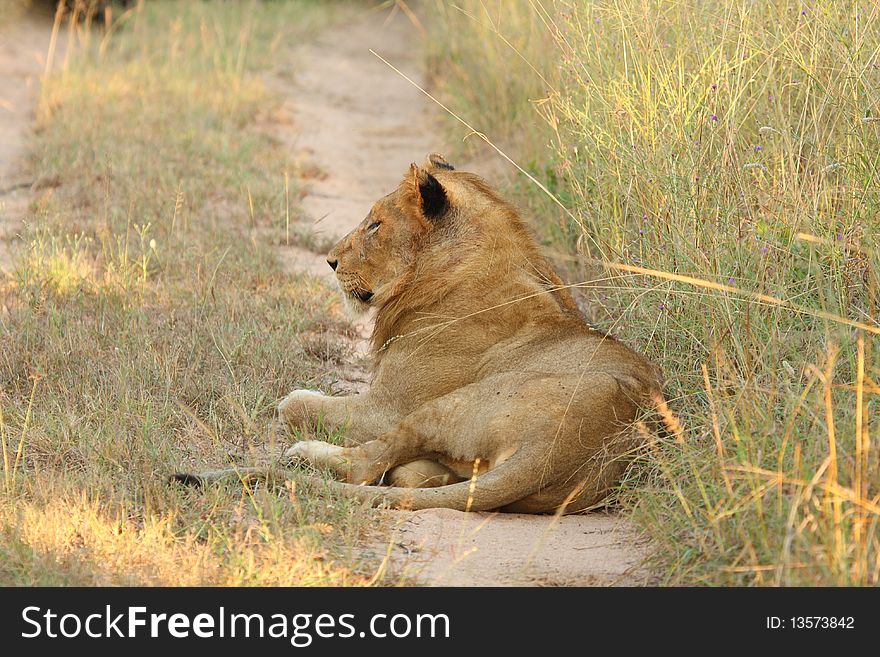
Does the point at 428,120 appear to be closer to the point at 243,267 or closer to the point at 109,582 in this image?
the point at 243,267

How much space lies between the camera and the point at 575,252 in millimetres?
6789

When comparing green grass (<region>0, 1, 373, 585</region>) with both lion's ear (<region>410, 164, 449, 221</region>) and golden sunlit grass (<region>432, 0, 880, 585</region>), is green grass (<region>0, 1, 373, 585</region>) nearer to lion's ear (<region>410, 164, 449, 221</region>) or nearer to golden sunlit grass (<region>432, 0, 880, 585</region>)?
lion's ear (<region>410, 164, 449, 221</region>)

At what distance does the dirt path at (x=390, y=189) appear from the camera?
148 inches

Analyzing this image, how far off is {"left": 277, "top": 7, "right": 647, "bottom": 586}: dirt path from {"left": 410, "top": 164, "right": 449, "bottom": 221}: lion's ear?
113 centimetres

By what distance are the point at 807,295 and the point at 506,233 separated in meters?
1.21

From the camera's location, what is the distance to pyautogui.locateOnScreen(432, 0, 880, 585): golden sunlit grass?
3.44 meters

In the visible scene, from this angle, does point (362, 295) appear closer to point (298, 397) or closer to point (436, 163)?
point (298, 397)

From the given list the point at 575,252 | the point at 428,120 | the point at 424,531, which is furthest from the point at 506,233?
the point at 428,120

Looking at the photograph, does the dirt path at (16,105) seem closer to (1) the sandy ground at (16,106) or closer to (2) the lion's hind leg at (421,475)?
(1) the sandy ground at (16,106)

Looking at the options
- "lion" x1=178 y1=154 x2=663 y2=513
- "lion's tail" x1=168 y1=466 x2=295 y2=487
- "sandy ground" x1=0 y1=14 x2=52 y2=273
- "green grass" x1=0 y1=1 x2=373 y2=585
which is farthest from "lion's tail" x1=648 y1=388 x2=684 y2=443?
"sandy ground" x1=0 y1=14 x2=52 y2=273

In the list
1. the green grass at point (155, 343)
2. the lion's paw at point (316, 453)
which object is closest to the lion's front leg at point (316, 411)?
the green grass at point (155, 343)

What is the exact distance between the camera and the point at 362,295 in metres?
5.14

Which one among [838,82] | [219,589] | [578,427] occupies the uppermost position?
[838,82]

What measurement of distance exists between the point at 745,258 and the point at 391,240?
1.44m
